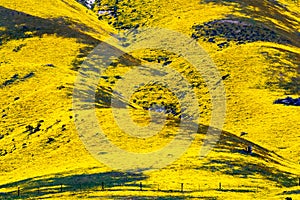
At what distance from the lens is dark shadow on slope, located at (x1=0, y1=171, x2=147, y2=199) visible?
261 feet

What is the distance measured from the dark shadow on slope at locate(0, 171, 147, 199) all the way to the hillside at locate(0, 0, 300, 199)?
206 millimetres

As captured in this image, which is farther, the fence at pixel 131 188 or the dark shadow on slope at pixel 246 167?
the dark shadow on slope at pixel 246 167

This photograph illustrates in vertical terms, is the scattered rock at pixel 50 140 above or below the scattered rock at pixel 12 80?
below

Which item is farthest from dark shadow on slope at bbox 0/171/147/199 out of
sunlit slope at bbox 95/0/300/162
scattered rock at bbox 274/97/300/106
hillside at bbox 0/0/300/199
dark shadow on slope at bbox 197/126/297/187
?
scattered rock at bbox 274/97/300/106

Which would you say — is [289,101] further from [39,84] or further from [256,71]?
[39,84]

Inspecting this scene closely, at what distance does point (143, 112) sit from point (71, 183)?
44002 mm

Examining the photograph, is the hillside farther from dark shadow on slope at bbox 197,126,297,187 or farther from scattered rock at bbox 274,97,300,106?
scattered rock at bbox 274,97,300,106

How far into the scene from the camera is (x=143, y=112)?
124 m

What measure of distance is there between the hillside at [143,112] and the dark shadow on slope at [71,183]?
8.1 inches

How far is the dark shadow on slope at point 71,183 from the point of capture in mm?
79438

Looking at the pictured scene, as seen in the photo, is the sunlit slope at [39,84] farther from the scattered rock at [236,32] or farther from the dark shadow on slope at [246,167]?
the scattered rock at [236,32]

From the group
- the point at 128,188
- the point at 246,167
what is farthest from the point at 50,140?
the point at 246,167

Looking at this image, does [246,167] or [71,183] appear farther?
[246,167]

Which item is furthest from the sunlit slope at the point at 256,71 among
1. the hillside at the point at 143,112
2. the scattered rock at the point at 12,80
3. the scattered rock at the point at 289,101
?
the scattered rock at the point at 12,80
